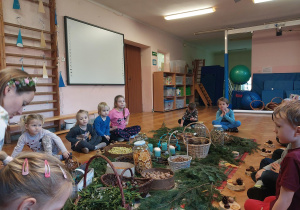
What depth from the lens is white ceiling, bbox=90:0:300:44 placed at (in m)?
5.43

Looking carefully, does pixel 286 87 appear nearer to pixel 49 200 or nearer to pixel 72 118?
pixel 72 118

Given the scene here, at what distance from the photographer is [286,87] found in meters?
7.05

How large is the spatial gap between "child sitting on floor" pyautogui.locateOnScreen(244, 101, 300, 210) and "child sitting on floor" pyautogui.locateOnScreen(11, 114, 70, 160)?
6.79 ft

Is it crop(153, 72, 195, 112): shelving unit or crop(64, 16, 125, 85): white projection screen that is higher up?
crop(64, 16, 125, 85): white projection screen

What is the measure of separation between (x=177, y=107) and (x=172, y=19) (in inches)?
128

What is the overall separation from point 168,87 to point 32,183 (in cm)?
744

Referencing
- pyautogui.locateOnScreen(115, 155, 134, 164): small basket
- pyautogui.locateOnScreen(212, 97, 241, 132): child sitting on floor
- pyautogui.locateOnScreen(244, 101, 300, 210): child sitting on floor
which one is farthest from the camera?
pyautogui.locateOnScreen(212, 97, 241, 132): child sitting on floor

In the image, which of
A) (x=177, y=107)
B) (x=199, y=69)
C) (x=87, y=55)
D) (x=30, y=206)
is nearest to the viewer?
(x=30, y=206)

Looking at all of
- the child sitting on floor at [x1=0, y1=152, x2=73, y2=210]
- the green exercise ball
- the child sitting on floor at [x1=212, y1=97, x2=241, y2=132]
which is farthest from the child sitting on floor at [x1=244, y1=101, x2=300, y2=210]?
the green exercise ball

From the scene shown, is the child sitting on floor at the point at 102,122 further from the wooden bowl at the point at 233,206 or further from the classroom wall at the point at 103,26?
the wooden bowl at the point at 233,206

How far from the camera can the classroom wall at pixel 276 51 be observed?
24.0 feet

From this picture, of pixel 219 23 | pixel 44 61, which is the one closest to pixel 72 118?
pixel 44 61

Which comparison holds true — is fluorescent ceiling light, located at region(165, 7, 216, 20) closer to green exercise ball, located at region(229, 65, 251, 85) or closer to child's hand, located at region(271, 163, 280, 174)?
green exercise ball, located at region(229, 65, 251, 85)

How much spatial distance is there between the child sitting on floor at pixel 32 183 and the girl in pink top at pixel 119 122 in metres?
2.82
